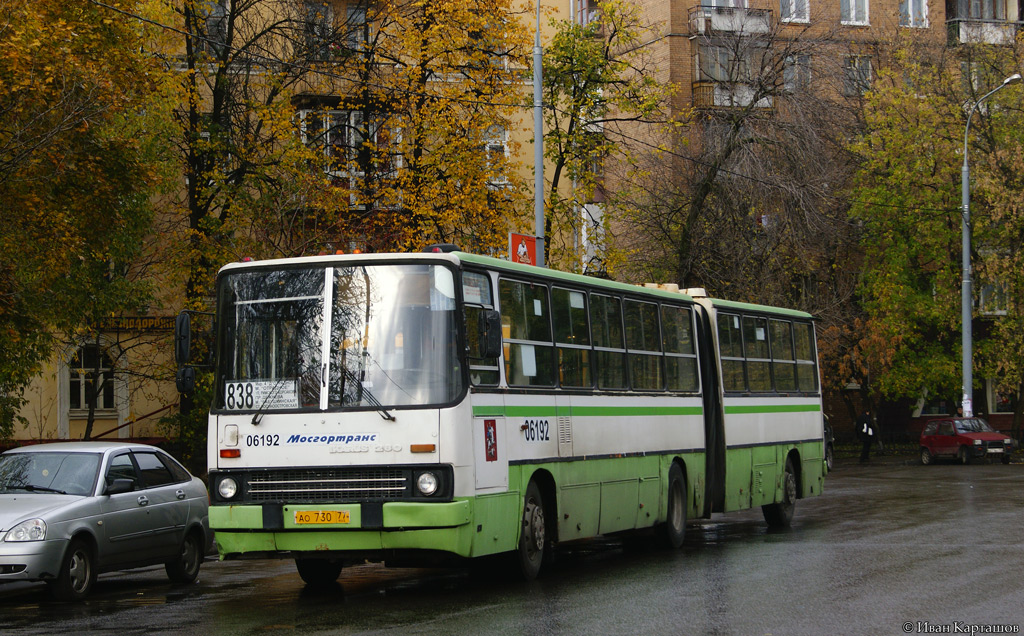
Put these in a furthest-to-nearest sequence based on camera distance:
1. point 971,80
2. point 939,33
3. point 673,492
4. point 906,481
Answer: point 939,33 → point 971,80 → point 906,481 → point 673,492

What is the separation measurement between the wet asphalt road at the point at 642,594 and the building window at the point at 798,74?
834 inches

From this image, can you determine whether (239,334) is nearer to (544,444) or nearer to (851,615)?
(544,444)

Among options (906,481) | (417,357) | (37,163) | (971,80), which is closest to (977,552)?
(417,357)

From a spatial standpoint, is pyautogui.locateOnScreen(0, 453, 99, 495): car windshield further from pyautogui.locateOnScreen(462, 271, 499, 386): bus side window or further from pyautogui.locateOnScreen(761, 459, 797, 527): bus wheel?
pyautogui.locateOnScreen(761, 459, 797, 527): bus wheel

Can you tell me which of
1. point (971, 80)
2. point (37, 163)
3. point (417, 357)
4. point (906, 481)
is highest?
point (971, 80)

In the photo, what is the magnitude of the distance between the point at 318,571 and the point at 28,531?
2.90m

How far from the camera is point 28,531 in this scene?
12.6 m

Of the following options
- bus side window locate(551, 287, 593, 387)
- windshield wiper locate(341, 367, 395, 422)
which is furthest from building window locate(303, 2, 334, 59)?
windshield wiper locate(341, 367, 395, 422)

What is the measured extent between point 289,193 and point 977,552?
16.7 m

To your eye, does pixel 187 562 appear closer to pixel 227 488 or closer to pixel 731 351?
pixel 227 488

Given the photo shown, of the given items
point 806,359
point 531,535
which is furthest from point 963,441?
point 531,535

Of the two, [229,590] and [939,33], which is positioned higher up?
[939,33]

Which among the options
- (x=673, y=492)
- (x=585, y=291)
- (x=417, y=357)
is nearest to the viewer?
(x=417, y=357)

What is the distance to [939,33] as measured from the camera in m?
51.9
